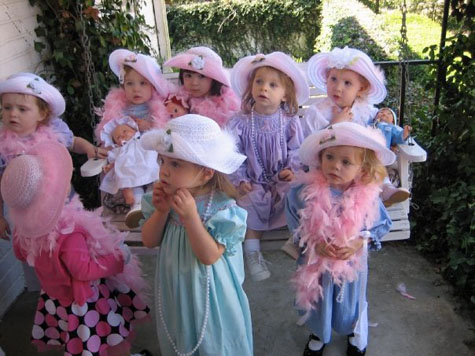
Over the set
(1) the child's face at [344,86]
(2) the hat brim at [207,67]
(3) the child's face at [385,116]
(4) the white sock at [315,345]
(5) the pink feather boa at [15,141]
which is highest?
(2) the hat brim at [207,67]

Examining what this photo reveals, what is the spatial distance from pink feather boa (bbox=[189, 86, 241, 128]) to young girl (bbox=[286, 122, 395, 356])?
0.92 metres

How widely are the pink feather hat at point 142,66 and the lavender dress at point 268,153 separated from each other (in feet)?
1.97

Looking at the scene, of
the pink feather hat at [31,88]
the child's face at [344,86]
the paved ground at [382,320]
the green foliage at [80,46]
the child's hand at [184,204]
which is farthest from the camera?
the green foliage at [80,46]

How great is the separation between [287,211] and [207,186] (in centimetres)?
51

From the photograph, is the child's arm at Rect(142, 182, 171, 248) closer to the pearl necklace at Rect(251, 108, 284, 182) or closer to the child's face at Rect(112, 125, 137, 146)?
the pearl necklace at Rect(251, 108, 284, 182)

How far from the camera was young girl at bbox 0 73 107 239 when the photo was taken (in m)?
2.51

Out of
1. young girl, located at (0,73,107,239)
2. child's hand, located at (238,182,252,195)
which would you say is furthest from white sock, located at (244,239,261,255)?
young girl, located at (0,73,107,239)

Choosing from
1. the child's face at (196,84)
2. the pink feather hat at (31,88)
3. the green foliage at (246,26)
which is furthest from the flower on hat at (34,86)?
the green foliage at (246,26)

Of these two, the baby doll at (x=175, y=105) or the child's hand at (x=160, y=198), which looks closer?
the child's hand at (x=160, y=198)

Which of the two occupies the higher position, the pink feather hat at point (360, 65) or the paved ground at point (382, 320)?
the pink feather hat at point (360, 65)

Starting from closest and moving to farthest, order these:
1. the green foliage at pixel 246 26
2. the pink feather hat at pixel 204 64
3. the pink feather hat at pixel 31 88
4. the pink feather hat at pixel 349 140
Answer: the pink feather hat at pixel 349 140
the pink feather hat at pixel 31 88
the pink feather hat at pixel 204 64
the green foliage at pixel 246 26

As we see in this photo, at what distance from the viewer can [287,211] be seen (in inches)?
89.4

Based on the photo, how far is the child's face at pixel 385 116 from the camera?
2902mm

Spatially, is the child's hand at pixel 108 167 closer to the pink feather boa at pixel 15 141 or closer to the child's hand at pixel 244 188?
the pink feather boa at pixel 15 141
